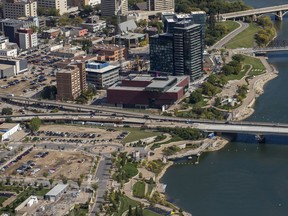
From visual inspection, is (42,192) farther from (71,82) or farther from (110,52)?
(110,52)

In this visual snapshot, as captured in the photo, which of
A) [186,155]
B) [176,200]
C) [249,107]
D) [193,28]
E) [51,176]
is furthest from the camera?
[193,28]

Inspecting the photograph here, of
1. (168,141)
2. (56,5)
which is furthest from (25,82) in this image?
(56,5)

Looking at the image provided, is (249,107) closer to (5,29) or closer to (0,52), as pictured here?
(0,52)

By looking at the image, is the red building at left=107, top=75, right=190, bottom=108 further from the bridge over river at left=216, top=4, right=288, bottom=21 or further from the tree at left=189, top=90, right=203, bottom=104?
the bridge over river at left=216, top=4, right=288, bottom=21

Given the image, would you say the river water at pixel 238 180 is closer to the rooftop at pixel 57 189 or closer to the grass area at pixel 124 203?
the grass area at pixel 124 203

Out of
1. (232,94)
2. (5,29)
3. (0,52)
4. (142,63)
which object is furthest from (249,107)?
(5,29)

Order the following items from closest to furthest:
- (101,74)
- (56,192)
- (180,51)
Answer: (56,192) < (101,74) < (180,51)

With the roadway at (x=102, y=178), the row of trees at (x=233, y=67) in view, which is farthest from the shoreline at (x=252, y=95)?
the roadway at (x=102, y=178)
